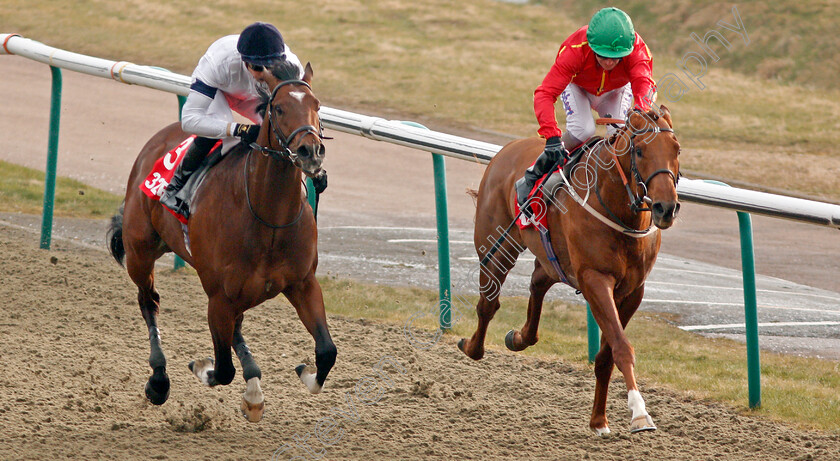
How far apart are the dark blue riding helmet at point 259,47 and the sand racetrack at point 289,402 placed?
183 cm

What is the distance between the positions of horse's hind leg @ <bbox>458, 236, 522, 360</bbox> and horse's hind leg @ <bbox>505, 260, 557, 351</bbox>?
165mm

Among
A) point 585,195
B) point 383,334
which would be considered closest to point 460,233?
point 383,334

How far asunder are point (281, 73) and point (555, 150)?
4.72 ft

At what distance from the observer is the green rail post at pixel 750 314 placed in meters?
5.49

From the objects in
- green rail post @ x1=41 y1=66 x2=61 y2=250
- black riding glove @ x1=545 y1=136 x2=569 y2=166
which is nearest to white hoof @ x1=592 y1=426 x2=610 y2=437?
black riding glove @ x1=545 y1=136 x2=569 y2=166

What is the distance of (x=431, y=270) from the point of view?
917 cm

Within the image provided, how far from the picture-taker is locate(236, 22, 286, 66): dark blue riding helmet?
186 inches

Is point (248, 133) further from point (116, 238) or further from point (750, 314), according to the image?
point (750, 314)

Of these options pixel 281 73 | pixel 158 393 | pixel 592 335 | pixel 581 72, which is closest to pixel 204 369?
pixel 158 393

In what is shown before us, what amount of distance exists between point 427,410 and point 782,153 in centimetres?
1162

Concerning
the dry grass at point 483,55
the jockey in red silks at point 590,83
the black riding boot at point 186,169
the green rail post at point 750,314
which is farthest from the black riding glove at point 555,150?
the dry grass at point 483,55

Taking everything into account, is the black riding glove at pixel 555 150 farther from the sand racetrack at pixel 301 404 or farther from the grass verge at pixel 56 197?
the grass verge at pixel 56 197

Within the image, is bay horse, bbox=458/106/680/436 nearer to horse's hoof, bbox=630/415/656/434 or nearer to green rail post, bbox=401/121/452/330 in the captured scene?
horse's hoof, bbox=630/415/656/434

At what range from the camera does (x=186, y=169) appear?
17.3 ft
